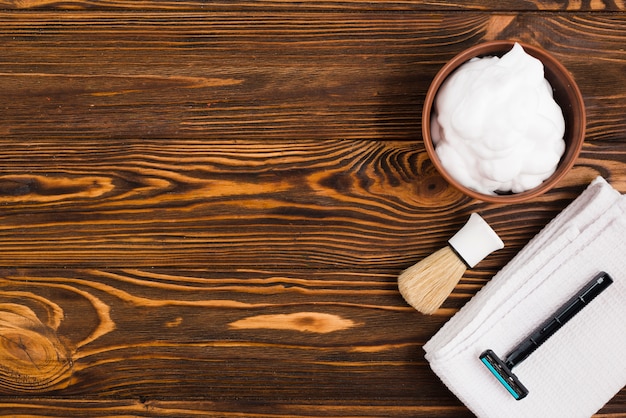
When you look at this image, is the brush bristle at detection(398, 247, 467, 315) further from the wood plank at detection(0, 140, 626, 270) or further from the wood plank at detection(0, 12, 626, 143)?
the wood plank at detection(0, 12, 626, 143)

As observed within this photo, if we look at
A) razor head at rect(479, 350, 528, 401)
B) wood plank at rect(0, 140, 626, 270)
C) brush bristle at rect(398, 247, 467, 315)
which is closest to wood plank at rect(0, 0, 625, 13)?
wood plank at rect(0, 140, 626, 270)

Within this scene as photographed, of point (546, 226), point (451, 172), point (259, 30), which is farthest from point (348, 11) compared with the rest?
point (546, 226)

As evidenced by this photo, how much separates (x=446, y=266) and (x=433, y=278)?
0.07ft

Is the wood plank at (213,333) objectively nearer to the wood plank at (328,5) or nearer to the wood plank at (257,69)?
the wood plank at (257,69)

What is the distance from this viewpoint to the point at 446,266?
2.17 feet

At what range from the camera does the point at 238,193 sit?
69cm

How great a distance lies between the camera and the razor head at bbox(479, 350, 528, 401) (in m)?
0.63

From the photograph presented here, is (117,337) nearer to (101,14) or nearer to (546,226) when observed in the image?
(101,14)

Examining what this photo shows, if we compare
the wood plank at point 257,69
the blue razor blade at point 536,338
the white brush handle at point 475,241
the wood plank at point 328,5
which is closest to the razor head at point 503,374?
the blue razor blade at point 536,338

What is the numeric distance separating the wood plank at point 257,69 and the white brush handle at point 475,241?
4.9 inches

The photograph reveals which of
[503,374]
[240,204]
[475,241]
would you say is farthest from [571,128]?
[240,204]

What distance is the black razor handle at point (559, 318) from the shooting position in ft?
2.06

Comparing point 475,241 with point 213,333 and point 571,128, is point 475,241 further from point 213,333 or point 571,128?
point 213,333

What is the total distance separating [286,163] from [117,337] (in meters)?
0.29
